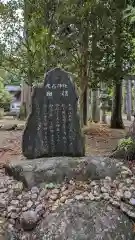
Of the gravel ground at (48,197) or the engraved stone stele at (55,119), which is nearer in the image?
the gravel ground at (48,197)

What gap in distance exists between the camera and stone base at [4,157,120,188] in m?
4.60

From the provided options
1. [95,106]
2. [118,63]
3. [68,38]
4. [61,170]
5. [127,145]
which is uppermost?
[68,38]

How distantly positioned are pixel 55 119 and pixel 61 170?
1.01 m

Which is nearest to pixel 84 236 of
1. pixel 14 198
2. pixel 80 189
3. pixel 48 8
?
pixel 80 189

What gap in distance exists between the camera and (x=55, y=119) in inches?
211

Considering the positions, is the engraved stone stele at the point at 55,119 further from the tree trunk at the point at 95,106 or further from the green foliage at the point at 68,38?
the tree trunk at the point at 95,106

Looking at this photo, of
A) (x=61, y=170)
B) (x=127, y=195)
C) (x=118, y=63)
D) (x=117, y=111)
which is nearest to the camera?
(x=127, y=195)

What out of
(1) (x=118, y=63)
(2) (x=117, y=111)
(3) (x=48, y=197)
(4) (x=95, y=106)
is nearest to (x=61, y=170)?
(3) (x=48, y=197)

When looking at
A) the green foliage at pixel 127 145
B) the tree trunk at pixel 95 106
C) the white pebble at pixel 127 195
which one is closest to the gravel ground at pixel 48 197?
the white pebble at pixel 127 195

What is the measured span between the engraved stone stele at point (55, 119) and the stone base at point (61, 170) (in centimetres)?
44

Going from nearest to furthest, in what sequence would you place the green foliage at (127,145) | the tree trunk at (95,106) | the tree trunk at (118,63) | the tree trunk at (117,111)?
the green foliage at (127,145), the tree trunk at (118,63), the tree trunk at (117,111), the tree trunk at (95,106)

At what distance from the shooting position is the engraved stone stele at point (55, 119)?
5293mm

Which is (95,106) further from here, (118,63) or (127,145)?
(127,145)

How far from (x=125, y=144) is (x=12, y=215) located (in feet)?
7.57
